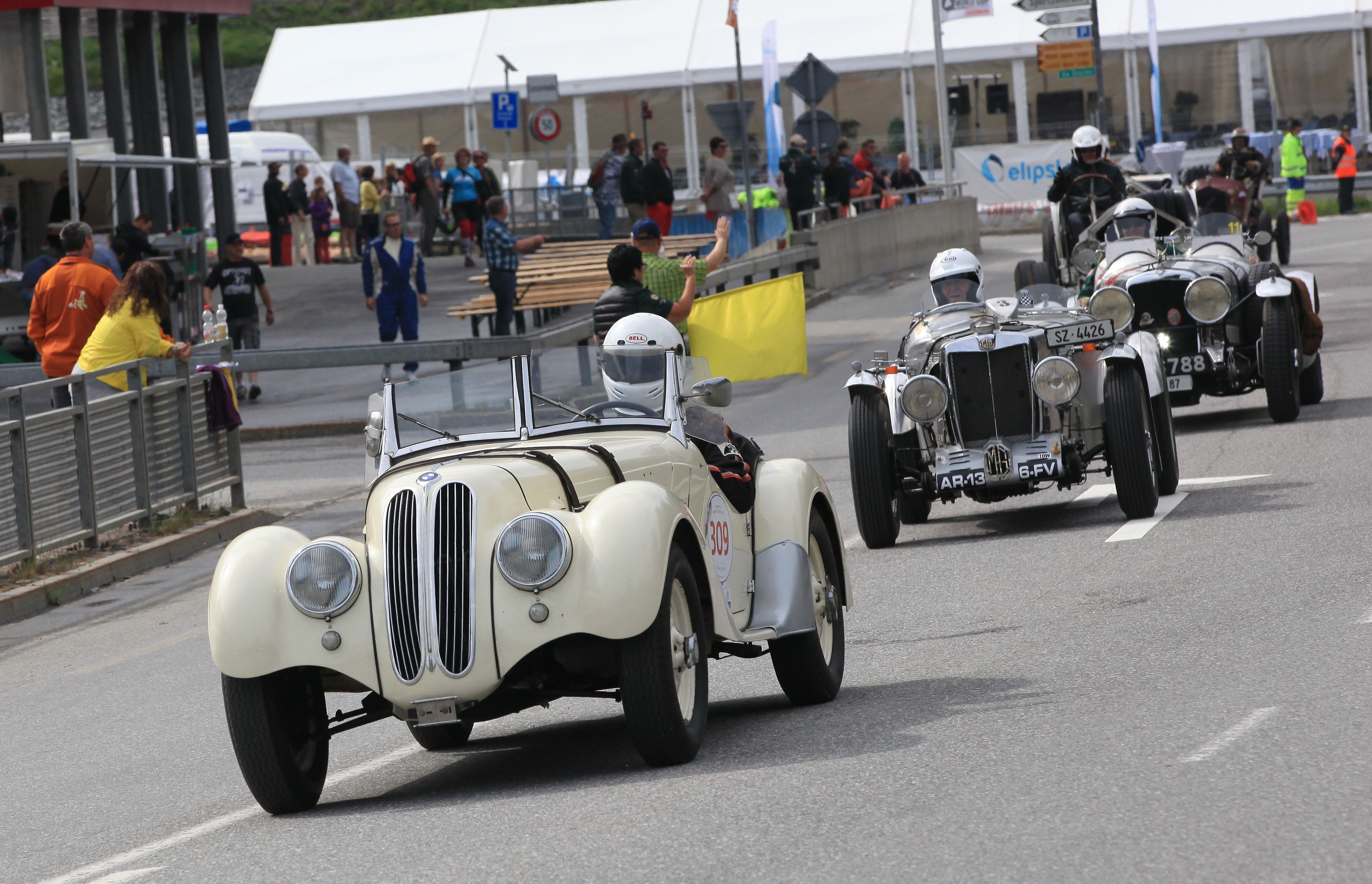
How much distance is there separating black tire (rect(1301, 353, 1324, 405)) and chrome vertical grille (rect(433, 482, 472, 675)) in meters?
11.4

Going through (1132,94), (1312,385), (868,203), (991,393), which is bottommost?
(1312,385)

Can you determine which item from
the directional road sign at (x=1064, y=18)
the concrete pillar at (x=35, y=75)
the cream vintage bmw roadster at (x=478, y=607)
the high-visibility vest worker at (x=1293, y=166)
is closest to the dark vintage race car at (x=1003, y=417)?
the cream vintage bmw roadster at (x=478, y=607)

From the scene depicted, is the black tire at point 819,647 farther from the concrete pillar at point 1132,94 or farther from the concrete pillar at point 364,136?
A: the concrete pillar at point 364,136

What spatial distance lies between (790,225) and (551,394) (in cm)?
2603

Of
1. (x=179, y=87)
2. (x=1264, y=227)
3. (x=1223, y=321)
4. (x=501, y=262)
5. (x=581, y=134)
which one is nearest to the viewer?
(x=1223, y=321)

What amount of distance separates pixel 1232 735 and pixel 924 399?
17.1 ft

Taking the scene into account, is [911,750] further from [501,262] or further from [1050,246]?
[501,262]

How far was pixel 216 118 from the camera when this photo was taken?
1243 inches

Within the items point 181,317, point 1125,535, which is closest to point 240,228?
point 181,317

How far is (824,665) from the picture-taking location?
7664 millimetres

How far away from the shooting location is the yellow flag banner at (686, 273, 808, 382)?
16.2 meters

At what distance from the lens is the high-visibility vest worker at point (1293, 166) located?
4159cm

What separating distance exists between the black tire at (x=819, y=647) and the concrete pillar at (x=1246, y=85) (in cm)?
3779

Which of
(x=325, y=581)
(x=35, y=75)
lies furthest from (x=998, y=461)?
(x=35, y=75)
